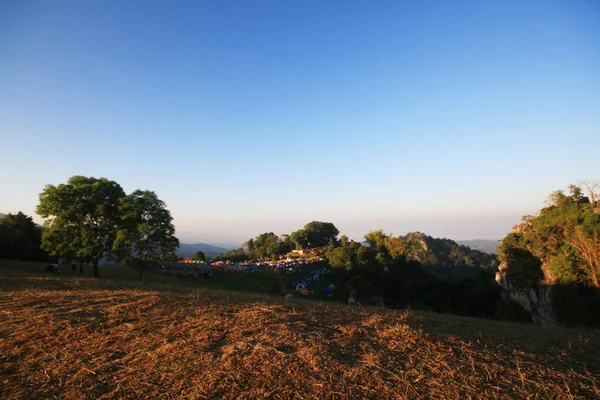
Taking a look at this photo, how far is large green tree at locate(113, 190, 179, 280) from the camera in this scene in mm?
26716

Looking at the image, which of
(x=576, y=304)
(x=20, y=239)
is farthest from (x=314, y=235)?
(x=576, y=304)

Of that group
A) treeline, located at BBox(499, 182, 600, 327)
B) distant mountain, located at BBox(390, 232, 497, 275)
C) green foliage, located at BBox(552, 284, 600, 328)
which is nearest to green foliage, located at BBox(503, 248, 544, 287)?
Answer: treeline, located at BBox(499, 182, 600, 327)

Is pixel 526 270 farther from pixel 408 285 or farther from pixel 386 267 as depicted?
pixel 386 267

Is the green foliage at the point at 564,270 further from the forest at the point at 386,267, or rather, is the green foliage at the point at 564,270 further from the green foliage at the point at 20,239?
the green foliage at the point at 20,239

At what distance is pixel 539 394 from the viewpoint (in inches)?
151

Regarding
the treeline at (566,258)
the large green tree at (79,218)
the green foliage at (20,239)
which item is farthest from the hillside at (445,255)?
the green foliage at (20,239)

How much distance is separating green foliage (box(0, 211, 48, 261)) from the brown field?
46880mm

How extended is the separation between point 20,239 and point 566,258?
70.3 metres

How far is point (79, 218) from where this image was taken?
25672 millimetres

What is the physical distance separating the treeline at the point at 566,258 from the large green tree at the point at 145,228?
3793 cm

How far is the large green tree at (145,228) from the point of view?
87.6 feet

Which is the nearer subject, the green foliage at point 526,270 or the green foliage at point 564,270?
the green foliage at point 564,270

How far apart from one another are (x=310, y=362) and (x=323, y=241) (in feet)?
409

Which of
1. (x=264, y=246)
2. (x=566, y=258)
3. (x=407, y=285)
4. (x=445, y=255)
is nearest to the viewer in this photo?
(x=566, y=258)
